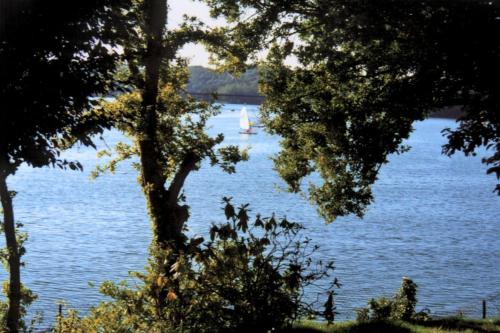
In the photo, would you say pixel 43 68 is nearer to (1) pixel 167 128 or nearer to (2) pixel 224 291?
(2) pixel 224 291

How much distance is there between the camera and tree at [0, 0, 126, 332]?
9.12 metres

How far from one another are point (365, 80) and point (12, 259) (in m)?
10.2

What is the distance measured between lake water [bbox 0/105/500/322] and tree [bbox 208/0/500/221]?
2590 millimetres

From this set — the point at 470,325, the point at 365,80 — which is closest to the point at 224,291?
the point at 365,80

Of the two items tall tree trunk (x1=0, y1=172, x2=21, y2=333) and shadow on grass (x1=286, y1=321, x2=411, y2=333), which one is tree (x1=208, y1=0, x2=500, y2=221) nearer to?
shadow on grass (x1=286, y1=321, x2=411, y2=333)

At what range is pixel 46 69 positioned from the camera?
947cm

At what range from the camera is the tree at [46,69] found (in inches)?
359

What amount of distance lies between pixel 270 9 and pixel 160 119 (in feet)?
17.0

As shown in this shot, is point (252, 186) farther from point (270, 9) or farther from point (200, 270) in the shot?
point (200, 270)

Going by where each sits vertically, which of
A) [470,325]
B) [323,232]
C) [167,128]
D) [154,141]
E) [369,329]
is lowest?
[323,232]

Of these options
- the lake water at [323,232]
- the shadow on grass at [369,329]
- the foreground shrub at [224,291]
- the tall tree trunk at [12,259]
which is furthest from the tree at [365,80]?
the tall tree trunk at [12,259]

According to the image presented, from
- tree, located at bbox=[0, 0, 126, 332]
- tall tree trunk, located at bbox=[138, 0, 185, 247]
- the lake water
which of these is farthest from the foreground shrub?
the lake water

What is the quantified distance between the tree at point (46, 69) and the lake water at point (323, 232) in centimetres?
1023

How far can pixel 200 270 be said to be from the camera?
29.2 ft
